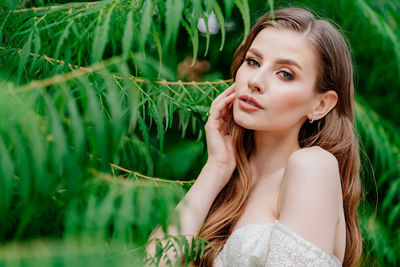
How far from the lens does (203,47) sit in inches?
75.9

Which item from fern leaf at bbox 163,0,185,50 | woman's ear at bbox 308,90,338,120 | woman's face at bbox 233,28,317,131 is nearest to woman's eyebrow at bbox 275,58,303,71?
woman's face at bbox 233,28,317,131

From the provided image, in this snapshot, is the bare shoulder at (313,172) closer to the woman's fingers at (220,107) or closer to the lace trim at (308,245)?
the lace trim at (308,245)

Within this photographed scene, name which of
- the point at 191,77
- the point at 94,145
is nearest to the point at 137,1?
the point at 94,145

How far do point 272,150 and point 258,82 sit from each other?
0.21 metres

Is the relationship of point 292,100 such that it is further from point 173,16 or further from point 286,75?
point 173,16

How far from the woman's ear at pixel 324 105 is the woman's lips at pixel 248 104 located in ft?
0.49

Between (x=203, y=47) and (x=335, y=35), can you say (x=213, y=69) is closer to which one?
(x=203, y=47)

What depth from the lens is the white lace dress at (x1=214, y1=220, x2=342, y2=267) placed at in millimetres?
876

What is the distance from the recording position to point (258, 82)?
959 mm

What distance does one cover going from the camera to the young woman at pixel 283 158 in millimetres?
899

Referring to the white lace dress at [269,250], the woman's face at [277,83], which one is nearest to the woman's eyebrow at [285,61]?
the woman's face at [277,83]

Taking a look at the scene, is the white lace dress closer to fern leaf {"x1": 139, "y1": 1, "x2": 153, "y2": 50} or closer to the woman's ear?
the woman's ear

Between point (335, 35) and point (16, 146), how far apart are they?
0.80m

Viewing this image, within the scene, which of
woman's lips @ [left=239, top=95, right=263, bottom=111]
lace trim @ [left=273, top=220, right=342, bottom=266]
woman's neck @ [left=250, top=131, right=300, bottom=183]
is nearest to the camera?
lace trim @ [left=273, top=220, right=342, bottom=266]
